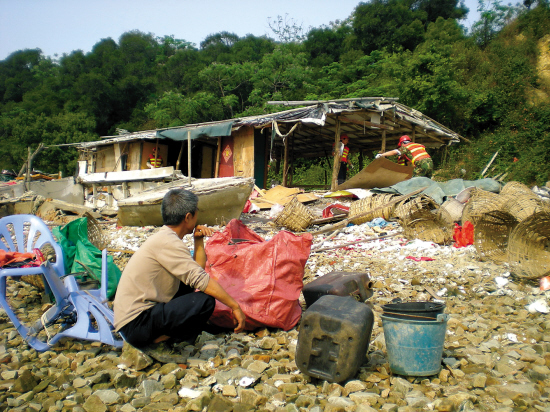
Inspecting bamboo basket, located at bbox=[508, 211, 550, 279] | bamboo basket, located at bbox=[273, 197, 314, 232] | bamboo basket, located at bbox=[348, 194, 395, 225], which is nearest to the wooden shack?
bamboo basket, located at bbox=[348, 194, 395, 225]

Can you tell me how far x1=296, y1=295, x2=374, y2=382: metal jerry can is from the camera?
192cm

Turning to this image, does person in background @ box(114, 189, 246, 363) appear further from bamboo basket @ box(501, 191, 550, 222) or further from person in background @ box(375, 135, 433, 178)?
person in background @ box(375, 135, 433, 178)

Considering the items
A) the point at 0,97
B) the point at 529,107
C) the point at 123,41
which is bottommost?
the point at 529,107

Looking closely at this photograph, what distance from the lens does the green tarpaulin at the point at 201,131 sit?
32.8 feet

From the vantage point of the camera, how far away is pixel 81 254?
131 inches

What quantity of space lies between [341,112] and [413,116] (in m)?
2.43

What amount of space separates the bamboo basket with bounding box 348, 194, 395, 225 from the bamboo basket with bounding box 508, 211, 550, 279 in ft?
9.29

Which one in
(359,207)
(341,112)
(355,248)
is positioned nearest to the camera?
(355,248)

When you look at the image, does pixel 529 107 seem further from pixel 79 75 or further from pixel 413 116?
pixel 79 75

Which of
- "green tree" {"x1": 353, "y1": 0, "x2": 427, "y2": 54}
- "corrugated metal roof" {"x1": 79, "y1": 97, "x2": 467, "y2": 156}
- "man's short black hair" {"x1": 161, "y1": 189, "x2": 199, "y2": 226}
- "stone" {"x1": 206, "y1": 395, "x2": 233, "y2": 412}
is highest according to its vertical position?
"green tree" {"x1": 353, "y1": 0, "x2": 427, "y2": 54}

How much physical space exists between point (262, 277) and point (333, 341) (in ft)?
2.95

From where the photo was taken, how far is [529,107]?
1727 centimetres

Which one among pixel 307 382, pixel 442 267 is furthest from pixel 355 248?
pixel 307 382

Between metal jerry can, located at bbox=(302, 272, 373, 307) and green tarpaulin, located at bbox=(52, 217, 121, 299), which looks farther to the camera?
green tarpaulin, located at bbox=(52, 217, 121, 299)
